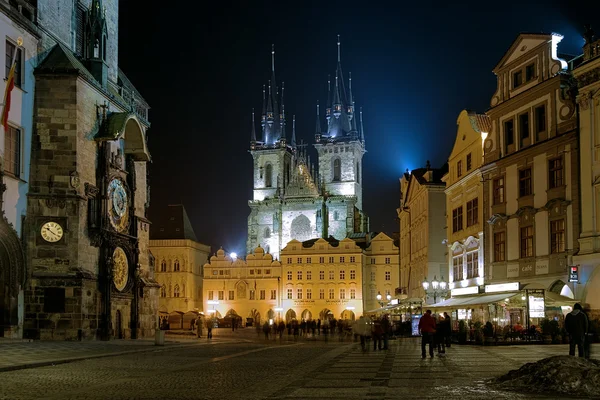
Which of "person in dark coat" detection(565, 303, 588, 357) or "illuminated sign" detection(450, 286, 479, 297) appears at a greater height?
"illuminated sign" detection(450, 286, 479, 297)

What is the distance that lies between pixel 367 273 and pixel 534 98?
72.8 metres

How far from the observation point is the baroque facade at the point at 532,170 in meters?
36.2


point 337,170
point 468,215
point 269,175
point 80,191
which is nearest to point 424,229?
point 468,215

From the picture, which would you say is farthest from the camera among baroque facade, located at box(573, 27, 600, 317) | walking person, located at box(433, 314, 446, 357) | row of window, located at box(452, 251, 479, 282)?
row of window, located at box(452, 251, 479, 282)

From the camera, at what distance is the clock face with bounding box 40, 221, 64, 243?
34.5 m

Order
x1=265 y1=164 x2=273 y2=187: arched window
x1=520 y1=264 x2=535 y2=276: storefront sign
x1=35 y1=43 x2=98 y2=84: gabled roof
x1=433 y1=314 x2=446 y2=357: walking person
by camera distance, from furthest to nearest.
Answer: x1=265 y1=164 x2=273 y2=187: arched window
x1=520 y1=264 x2=535 y2=276: storefront sign
x1=35 y1=43 x2=98 y2=84: gabled roof
x1=433 y1=314 x2=446 y2=357: walking person

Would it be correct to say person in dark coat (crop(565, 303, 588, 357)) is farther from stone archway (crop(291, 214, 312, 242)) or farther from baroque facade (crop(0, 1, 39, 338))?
stone archway (crop(291, 214, 312, 242))

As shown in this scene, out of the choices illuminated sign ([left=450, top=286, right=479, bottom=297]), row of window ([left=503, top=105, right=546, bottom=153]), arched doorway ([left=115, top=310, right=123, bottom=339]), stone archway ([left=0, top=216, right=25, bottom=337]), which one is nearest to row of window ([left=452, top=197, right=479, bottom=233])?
illuminated sign ([left=450, top=286, right=479, bottom=297])

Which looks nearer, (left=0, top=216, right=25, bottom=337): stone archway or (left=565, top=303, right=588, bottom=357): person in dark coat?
(left=565, top=303, right=588, bottom=357): person in dark coat

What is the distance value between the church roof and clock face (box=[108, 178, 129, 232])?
246ft

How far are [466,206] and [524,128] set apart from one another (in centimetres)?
828

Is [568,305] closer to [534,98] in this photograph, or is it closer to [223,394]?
[534,98]

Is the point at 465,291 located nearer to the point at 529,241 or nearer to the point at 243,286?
the point at 529,241

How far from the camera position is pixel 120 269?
4038cm
